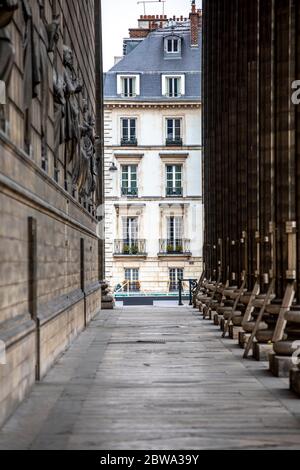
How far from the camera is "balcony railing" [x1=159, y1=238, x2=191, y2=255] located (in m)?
63.5

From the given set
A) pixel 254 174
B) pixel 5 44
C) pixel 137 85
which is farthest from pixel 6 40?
pixel 137 85

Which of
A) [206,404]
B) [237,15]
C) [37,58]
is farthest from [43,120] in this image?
[237,15]

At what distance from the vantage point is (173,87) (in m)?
64.5

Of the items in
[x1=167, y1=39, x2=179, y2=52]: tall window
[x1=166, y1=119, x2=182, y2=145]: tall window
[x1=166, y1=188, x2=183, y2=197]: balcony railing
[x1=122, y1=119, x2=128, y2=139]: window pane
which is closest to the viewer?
[x1=122, y1=119, x2=128, y2=139]: window pane

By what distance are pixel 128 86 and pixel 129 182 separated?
5637 millimetres

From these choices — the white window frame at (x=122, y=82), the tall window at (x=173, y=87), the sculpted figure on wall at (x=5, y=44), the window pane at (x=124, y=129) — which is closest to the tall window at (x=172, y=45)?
the tall window at (x=173, y=87)

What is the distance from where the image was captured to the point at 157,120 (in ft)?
208

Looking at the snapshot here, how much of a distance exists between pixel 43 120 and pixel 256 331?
14.6 ft

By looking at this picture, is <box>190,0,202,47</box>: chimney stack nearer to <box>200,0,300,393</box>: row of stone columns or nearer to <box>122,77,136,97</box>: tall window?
<box>122,77,136,97</box>: tall window

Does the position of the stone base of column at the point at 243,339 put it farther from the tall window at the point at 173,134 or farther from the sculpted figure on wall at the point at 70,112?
the tall window at the point at 173,134

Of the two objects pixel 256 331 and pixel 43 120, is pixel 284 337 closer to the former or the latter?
pixel 256 331

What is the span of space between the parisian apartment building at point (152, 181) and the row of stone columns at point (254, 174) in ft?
64.6

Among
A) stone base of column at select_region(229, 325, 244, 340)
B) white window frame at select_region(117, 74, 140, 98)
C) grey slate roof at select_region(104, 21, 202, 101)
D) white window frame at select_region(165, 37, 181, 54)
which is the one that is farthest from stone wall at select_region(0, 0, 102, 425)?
white window frame at select_region(165, 37, 181, 54)

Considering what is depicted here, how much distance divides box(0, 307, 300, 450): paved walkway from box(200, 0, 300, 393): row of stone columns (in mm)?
726
